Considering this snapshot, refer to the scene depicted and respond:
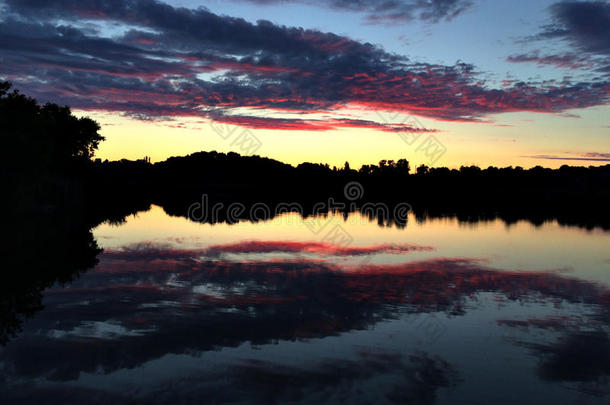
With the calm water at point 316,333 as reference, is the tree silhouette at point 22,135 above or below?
above

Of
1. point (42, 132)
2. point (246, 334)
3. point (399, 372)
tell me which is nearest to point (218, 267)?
point (246, 334)

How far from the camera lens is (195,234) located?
144 feet

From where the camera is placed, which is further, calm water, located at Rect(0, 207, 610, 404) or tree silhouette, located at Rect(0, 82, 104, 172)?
tree silhouette, located at Rect(0, 82, 104, 172)

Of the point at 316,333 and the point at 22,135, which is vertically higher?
the point at 22,135

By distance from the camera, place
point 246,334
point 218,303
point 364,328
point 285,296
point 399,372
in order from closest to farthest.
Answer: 1. point 399,372
2. point 246,334
3. point 364,328
4. point 218,303
5. point 285,296

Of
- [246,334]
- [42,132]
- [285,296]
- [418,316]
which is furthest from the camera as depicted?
[42,132]

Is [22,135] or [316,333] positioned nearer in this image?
[316,333]

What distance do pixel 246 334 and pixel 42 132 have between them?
205ft

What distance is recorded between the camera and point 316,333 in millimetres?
14977

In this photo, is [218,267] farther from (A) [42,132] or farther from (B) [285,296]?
(A) [42,132]

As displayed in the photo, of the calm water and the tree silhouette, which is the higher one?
the tree silhouette

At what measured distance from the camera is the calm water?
10938 mm

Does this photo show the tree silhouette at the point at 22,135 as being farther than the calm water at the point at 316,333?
Yes

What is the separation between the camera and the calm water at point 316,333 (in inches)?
431
